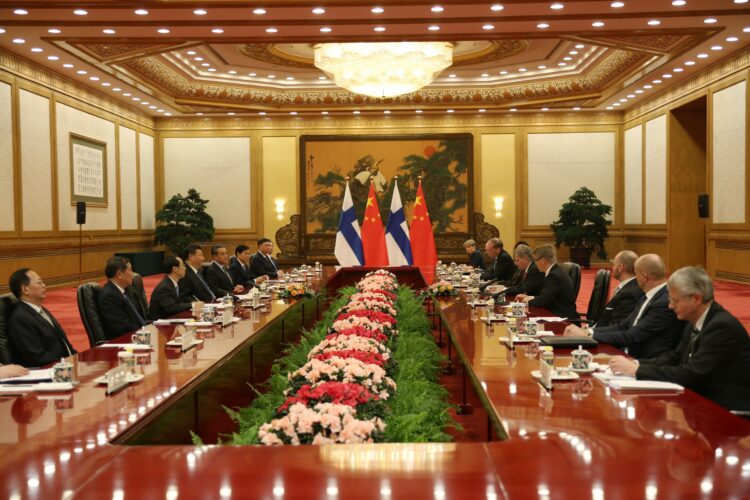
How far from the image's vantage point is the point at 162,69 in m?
15.0

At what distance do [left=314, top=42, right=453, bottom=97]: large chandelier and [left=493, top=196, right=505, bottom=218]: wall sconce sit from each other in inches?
214

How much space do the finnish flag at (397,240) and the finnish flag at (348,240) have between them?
0.51 meters

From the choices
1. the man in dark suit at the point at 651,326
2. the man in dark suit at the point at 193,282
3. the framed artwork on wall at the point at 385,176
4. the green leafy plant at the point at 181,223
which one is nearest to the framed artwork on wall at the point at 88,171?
the green leafy plant at the point at 181,223

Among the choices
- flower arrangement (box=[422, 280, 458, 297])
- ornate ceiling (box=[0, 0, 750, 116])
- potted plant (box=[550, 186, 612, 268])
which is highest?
ornate ceiling (box=[0, 0, 750, 116])

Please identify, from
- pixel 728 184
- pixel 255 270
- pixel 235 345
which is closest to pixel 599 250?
pixel 728 184

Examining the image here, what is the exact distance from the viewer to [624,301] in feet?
17.0

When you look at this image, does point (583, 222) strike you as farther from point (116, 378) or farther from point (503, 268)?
point (116, 378)

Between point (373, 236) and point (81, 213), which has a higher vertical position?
point (81, 213)

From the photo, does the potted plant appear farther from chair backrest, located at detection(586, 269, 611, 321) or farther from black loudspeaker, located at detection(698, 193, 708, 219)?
chair backrest, located at detection(586, 269, 611, 321)

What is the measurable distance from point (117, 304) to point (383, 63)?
8.73m

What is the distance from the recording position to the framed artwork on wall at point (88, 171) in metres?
14.5

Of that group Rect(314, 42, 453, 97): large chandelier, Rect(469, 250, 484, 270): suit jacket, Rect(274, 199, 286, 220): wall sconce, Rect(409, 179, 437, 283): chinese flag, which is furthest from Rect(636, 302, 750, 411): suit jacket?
Rect(274, 199, 286, 220): wall sconce

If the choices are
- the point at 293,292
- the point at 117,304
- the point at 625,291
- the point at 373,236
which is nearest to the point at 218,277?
the point at 293,292

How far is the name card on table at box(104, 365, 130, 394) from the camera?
119 inches
